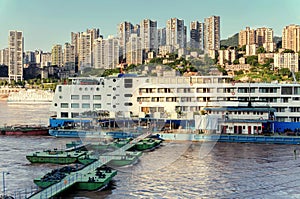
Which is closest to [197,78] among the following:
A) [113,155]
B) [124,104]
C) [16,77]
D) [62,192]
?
[124,104]

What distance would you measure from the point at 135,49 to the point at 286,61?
55.4m

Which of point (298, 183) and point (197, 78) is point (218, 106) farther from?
point (298, 183)

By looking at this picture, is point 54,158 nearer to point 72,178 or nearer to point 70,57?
point 72,178

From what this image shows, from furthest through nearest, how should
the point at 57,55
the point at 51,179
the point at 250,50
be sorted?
the point at 57,55
the point at 250,50
the point at 51,179

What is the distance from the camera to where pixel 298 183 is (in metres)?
14.7

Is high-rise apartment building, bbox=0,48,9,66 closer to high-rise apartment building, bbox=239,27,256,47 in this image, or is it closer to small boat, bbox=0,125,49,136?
high-rise apartment building, bbox=239,27,256,47

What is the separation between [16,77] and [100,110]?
337 ft

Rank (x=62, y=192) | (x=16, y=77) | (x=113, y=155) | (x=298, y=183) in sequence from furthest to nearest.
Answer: (x=16, y=77)
(x=113, y=155)
(x=298, y=183)
(x=62, y=192)

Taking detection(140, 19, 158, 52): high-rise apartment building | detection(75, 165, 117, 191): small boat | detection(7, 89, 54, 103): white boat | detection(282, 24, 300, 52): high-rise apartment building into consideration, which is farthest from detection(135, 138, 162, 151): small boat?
detection(282, 24, 300, 52): high-rise apartment building

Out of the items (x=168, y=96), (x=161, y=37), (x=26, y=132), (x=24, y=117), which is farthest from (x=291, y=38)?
(x=161, y=37)

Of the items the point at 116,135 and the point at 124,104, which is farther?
the point at 124,104

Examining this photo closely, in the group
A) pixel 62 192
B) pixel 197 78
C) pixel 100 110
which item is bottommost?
pixel 62 192

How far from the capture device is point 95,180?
13.8m

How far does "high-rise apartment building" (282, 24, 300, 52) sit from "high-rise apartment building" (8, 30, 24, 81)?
224 ft
